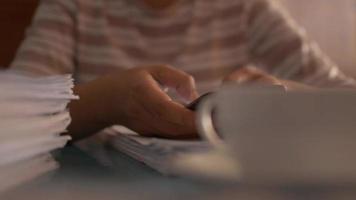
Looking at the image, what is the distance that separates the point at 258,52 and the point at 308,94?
94 centimetres

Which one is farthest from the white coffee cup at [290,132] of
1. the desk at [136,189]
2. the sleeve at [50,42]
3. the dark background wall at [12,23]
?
the dark background wall at [12,23]

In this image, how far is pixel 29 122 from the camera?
0.54m

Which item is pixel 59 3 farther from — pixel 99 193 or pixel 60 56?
pixel 99 193

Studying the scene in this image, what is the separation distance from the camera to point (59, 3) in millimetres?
1262

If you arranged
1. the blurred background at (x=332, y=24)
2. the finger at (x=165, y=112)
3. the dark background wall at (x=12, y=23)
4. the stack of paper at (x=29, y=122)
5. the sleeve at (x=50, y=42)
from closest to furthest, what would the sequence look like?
the stack of paper at (x=29, y=122), the finger at (x=165, y=112), the sleeve at (x=50, y=42), the dark background wall at (x=12, y=23), the blurred background at (x=332, y=24)

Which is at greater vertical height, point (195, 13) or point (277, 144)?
point (195, 13)

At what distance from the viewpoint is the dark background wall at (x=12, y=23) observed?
1.54 meters

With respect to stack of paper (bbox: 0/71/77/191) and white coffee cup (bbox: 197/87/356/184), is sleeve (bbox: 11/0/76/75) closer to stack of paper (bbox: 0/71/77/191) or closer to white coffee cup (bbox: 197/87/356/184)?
stack of paper (bbox: 0/71/77/191)

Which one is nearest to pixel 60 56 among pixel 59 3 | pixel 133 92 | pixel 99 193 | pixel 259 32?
pixel 59 3

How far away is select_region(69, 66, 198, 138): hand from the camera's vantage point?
69 cm

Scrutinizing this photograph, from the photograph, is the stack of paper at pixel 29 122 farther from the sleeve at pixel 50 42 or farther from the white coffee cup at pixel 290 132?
the sleeve at pixel 50 42

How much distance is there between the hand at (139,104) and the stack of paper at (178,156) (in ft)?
0.08

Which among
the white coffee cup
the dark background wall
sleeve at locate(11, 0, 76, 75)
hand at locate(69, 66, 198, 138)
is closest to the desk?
the white coffee cup

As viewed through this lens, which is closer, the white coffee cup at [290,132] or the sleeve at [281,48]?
the white coffee cup at [290,132]
